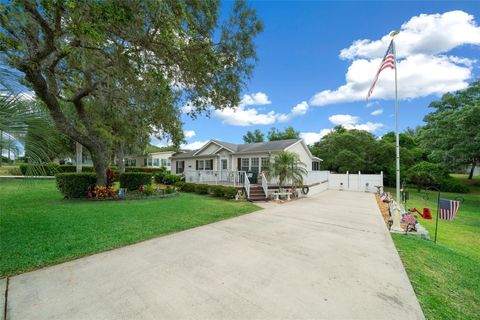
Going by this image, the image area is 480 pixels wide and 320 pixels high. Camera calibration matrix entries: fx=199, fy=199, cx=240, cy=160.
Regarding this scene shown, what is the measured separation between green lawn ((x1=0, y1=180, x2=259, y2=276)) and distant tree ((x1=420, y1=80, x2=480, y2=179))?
1782 centimetres

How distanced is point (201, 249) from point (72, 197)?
8976 millimetres

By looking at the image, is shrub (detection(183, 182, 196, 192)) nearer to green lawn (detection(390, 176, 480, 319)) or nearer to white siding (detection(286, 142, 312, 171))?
white siding (detection(286, 142, 312, 171))

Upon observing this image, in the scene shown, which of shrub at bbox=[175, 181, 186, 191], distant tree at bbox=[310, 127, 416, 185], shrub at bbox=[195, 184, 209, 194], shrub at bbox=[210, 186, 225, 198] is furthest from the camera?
distant tree at bbox=[310, 127, 416, 185]

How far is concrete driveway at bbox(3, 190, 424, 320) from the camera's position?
90.8 inches

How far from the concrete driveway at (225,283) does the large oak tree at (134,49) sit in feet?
9.62

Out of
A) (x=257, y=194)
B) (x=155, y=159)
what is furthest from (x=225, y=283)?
(x=155, y=159)

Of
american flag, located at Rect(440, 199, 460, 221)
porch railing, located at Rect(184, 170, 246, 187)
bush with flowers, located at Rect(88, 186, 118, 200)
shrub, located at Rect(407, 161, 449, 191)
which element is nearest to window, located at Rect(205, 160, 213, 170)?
porch railing, located at Rect(184, 170, 246, 187)

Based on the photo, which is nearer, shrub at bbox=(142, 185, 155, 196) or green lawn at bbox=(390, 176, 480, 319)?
green lawn at bbox=(390, 176, 480, 319)

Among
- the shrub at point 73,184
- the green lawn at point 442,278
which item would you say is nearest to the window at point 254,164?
the shrub at point 73,184

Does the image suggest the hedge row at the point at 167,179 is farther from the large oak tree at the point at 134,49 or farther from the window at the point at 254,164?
the large oak tree at the point at 134,49

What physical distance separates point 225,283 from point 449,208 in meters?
6.74

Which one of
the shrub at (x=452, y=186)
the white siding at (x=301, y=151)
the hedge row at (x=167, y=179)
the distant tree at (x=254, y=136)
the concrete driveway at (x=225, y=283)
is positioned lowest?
the shrub at (x=452, y=186)

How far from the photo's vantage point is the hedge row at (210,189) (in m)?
11.0

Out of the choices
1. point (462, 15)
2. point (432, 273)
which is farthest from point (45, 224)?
point (462, 15)
